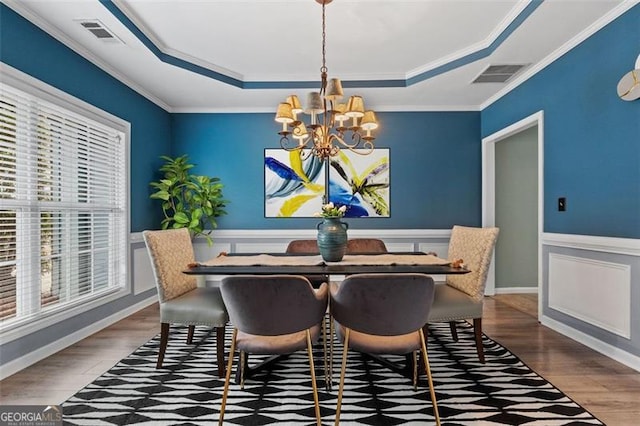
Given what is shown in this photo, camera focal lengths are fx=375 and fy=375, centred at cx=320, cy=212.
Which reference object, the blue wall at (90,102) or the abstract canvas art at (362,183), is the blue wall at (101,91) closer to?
the blue wall at (90,102)

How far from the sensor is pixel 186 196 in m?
4.71

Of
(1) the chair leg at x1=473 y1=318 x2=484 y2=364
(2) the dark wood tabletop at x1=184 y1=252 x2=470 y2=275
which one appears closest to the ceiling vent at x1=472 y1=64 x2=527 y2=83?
(2) the dark wood tabletop at x1=184 y1=252 x2=470 y2=275

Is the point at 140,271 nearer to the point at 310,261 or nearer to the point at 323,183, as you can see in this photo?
the point at 323,183

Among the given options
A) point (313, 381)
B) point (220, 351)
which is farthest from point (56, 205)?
point (313, 381)

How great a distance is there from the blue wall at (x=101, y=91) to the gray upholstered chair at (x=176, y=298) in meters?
1.56

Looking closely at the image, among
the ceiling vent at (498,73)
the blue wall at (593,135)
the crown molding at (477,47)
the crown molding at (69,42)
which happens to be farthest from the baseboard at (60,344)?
the ceiling vent at (498,73)

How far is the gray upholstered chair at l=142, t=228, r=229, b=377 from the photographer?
250cm

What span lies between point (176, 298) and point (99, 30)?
7.18 ft

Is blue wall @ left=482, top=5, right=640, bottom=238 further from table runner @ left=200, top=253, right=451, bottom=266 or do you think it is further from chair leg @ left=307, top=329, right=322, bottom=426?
chair leg @ left=307, top=329, right=322, bottom=426

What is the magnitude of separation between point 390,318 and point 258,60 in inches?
124

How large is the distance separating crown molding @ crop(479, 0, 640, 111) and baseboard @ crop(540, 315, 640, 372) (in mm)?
2426

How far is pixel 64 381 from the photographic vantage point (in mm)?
2416

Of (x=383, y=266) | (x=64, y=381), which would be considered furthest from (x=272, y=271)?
(x=64, y=381)

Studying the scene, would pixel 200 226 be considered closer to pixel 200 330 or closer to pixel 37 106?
pixel 200 330
